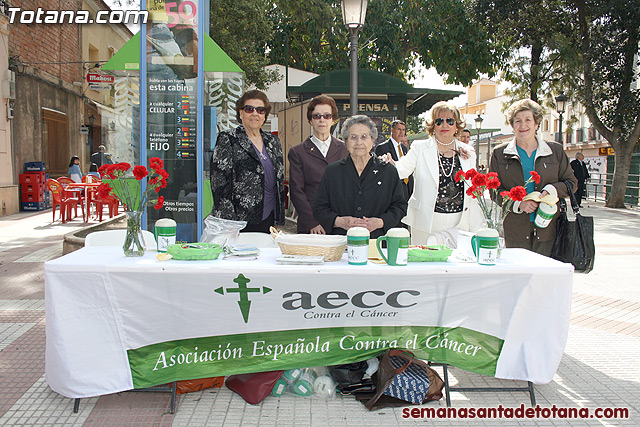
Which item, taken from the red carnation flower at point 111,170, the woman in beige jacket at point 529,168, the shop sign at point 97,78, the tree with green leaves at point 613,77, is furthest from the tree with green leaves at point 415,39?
the red carnation flower at point 111,170

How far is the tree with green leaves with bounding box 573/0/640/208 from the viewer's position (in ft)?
56.2

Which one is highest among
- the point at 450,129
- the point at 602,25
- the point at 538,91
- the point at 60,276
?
the point at 602,25

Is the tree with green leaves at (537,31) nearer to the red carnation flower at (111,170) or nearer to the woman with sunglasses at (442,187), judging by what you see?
the woman with sunglasses at (442,187)

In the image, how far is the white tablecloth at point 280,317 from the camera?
3.00 metres

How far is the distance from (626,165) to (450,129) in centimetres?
1612

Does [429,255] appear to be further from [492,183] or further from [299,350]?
[299,350]

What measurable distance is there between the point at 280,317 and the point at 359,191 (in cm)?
111

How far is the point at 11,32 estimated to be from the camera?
594 inches

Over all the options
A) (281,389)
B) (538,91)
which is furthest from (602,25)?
(281,389)

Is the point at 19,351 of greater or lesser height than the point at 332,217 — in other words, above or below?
below

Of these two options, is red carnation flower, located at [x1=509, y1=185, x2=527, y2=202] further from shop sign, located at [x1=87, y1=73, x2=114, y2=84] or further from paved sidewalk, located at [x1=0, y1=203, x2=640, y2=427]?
shop sign, located at [x1=87, y1=73, x2=114, y2=84]

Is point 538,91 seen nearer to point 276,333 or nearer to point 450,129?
point 450,129

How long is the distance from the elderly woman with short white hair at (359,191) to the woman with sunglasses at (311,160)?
1.72 feet

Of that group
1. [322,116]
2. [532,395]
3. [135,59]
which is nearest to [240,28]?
[135,59]
